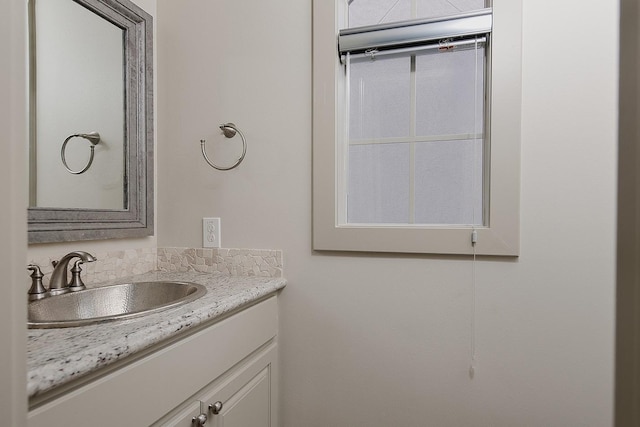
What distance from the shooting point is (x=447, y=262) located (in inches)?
46.2

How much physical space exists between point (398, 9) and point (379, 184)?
0.65 m

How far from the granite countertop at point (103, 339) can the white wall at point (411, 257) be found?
425 millimetres

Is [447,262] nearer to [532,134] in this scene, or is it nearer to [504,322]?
[504,322]

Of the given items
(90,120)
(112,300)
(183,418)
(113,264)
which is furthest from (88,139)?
(183,418)

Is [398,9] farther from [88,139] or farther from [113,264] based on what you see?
[113,264]

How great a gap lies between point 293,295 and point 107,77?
105 centimetres

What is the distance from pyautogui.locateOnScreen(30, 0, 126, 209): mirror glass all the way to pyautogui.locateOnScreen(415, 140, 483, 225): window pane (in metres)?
1.12

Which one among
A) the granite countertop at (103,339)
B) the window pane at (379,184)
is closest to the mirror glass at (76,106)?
the granite countertop at (103,339)

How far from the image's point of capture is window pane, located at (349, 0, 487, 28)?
1.22m

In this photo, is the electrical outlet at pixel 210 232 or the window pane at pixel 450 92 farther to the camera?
the electrical outlet at pixel 210 232

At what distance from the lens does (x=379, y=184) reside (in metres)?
1.31

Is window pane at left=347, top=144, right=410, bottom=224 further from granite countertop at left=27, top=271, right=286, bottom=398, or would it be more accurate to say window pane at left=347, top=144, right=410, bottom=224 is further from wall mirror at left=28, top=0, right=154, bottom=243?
wall mirror at left=28, top=0, right=154, bottom=243

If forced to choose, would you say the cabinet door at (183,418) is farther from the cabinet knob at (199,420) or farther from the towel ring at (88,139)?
the towel ring at (88,139)

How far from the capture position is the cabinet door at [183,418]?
0.78 meters
